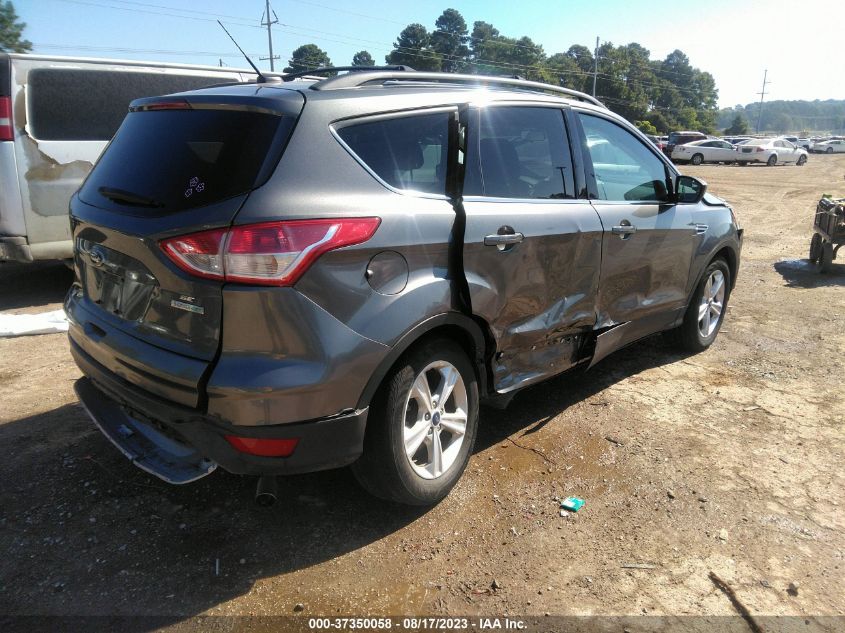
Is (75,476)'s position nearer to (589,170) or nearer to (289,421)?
(289,421)

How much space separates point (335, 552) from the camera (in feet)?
9.08

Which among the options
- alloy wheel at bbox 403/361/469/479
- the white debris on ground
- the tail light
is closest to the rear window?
the tail light

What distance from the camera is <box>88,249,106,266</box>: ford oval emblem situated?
2.80 m

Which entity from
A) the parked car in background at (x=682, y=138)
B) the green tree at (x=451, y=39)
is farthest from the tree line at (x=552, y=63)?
the parked car in background at (x=682, y=138)

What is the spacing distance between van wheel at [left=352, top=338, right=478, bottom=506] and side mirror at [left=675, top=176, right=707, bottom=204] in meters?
2.47

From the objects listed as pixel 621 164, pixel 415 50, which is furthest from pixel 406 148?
pixel 415 50

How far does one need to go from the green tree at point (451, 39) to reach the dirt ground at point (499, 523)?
108 meters

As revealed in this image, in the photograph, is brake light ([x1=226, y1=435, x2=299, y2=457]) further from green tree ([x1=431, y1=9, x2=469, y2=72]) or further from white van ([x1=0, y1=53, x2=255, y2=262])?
green tree ([x1=431, y1=9, x2=469, y2=72])

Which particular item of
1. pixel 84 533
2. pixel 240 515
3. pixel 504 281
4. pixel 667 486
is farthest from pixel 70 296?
pixel 667 486

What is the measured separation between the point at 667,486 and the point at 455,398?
4.02 feet

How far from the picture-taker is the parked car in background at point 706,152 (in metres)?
37.1

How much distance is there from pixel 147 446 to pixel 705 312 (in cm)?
435

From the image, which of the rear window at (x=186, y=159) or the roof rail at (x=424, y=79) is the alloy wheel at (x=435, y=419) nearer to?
the rear window at (x=186, y=159)

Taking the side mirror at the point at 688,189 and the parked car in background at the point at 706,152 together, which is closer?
the side mirror at the point at 688,189
